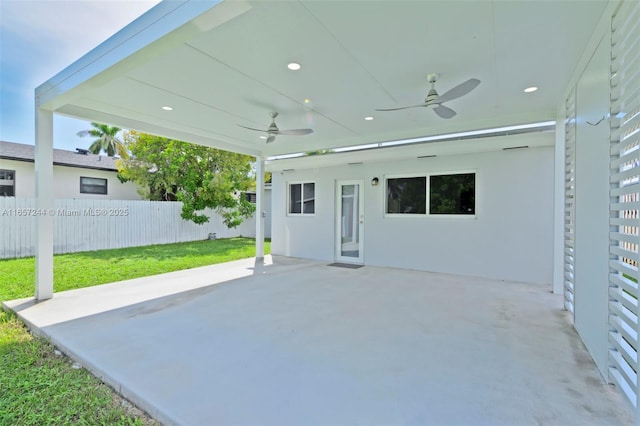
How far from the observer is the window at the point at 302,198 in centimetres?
844

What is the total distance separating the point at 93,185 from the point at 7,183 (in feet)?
8.43

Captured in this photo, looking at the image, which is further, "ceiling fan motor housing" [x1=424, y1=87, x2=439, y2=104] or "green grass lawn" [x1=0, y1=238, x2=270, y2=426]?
"ceiling fan motor housing" [x1=424, y1=87, x2=439, y2=104]

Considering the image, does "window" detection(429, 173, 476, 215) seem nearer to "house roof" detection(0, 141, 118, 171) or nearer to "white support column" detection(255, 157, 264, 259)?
"white support column" detection(255, 157, 264, 259)

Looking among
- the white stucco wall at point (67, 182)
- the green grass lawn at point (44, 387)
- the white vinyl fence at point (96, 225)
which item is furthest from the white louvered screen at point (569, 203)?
the white stucco wall at point (67, 182)

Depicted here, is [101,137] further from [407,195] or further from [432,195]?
[432,195]

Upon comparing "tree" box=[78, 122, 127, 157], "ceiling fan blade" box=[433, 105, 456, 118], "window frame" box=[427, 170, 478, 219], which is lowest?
"window frame" box=[427, 170, 478, 219]

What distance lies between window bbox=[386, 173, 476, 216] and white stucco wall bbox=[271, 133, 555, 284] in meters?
0.14

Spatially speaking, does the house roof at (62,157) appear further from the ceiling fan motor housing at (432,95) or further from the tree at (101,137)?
the ceiling fan motor housing at (432,95)

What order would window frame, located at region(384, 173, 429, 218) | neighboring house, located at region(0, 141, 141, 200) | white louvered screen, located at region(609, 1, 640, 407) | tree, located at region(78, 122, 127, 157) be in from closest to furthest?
white louvered screen, located at region(609, 1, 640, 407)
window frame, located at region(384, 173, 429, 218)
neighboring house, located at region(0, 141, 141, 200)
tree, located at region(78, 122, 127, 157)

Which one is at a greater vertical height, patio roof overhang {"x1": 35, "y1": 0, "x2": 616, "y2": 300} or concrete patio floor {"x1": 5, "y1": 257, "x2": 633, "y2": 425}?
patio roof overhang {"x1": 35, "y1": 0, "x2": 616, "y2": 300}

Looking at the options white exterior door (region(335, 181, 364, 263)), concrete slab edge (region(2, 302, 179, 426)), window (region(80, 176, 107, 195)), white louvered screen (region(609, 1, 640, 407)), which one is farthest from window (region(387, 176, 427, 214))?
window (region(80, 176, 107, 195))

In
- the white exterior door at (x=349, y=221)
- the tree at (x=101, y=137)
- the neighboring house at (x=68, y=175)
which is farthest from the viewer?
the tree at (x=101, y=137)

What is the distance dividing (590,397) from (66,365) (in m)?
4.16

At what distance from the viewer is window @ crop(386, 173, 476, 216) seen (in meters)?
6.17
